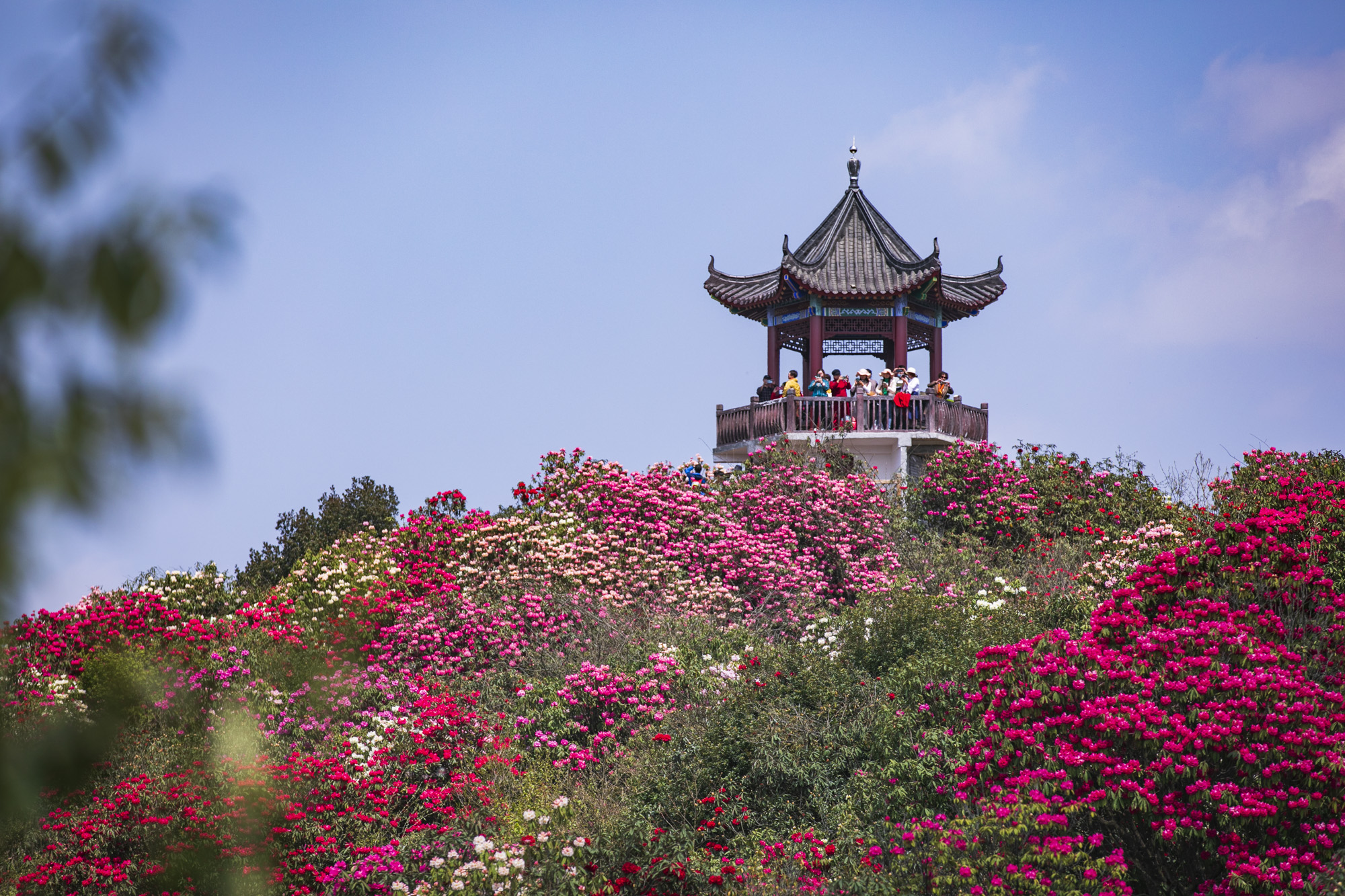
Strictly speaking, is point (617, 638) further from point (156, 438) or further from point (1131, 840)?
point (156, 438)

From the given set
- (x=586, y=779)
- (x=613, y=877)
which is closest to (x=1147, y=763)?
(x=613, y=877)

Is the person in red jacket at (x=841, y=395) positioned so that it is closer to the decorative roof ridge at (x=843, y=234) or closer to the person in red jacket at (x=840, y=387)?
the person in red jacket at (x=840, y=387)

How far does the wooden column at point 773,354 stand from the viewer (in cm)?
2377

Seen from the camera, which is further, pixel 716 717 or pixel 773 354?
pixel 773 354

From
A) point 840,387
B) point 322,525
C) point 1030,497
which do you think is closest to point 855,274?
point 840,387

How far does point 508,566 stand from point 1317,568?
9257mm

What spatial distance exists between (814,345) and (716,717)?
45.8 ft

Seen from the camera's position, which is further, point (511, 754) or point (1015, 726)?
point (511, 754)

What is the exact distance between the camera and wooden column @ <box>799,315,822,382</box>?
22453 millimetres

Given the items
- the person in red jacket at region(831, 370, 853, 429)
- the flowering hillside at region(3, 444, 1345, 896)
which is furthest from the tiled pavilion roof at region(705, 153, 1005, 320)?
the flowering hillside at region(3, 444, 1345, 896)

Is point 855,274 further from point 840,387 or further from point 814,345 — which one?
point 840,387

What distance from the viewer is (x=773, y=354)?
936 inches

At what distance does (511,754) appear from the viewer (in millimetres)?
9766

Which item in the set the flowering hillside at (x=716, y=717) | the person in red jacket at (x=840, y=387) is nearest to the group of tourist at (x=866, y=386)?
the person in red jacket at (x=840, y=387)
